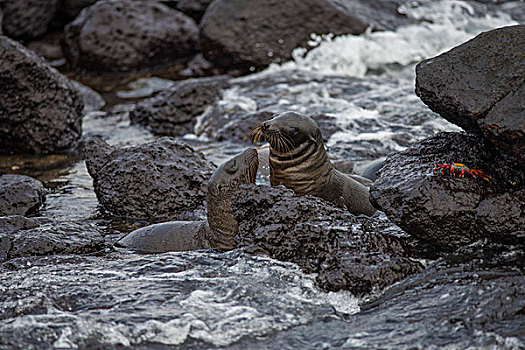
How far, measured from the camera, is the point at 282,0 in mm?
14211

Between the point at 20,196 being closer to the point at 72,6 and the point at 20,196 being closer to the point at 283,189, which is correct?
the point at 283,189

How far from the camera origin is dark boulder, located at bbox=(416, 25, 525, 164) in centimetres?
467

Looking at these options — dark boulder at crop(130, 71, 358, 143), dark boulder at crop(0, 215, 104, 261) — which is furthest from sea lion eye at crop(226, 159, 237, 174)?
dark boulder at crop(130, 71, 358, 143)

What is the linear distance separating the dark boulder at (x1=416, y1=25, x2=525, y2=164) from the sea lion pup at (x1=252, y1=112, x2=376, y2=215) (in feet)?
4.51

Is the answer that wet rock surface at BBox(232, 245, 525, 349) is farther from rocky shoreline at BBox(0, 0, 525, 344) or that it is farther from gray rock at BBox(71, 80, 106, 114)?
gray rock at BBox(71, 80, 106, 114)

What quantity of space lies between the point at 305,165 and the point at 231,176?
2.56ft

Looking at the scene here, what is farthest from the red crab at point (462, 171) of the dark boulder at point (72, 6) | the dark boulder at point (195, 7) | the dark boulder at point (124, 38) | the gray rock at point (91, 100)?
the dark boulder at point (72, 6)

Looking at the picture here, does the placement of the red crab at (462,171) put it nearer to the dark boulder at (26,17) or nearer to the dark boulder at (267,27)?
the dark boulder at (267,27)

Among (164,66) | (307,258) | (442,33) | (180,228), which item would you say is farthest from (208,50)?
(307,258)

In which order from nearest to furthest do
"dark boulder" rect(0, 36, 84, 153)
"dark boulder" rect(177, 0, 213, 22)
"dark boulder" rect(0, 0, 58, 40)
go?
"dark boulder" rect(0, 36, 84, 153), "dark boulder" rect(0, 0, 58, 40), "dark boulder" rect(177, 0, 213, 22)

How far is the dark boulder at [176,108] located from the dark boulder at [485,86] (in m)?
6.74

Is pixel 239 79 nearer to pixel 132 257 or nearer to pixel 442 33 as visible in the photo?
pixel 442 33

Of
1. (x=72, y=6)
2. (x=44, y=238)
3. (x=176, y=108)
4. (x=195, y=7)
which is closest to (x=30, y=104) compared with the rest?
(x=176, y=108)

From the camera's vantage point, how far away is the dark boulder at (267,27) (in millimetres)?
14219
